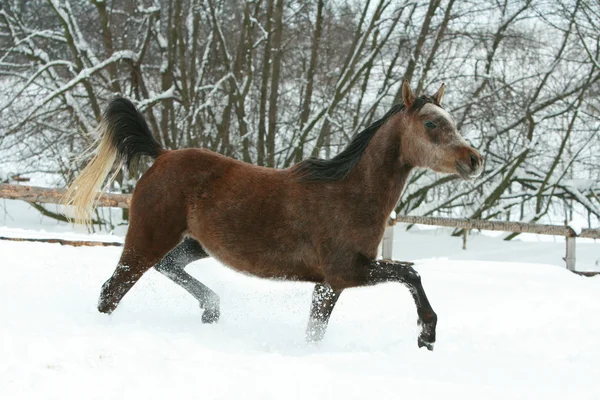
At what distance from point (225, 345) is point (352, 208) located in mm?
1182

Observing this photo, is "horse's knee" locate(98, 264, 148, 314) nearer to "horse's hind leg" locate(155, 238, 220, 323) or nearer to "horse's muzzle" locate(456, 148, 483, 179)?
"horse's hind leg" locate(155, 238, 220, 323)

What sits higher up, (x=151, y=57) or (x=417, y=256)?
(x=151, y=57)

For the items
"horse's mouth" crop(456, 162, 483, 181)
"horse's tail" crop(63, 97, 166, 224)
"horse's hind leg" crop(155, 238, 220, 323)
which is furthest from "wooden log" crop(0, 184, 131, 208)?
"horse's mouth" crop(456, 162, 483, 181)

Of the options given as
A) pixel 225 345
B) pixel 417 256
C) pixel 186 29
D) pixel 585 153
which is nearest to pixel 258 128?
pixel 186 29

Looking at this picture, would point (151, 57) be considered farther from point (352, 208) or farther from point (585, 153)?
point (352, 208)

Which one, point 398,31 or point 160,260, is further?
point 398,31

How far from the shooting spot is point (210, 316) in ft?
14.4

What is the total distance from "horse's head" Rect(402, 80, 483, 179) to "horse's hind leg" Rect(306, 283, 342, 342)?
1037 millimetres

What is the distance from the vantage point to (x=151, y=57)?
545 inches

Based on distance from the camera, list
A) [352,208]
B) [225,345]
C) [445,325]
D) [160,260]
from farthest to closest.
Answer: [445,325] < [160,260] < [352,208] < [225,345]

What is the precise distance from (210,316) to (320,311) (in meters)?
0.85

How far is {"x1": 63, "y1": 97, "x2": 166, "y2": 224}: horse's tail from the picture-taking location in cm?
450

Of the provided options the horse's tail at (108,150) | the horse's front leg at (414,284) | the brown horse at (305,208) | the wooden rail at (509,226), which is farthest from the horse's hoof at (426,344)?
the wooden rail at (509,226)

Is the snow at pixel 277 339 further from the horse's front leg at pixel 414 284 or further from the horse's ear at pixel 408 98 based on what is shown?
the horse's ear at pixel 408 98
